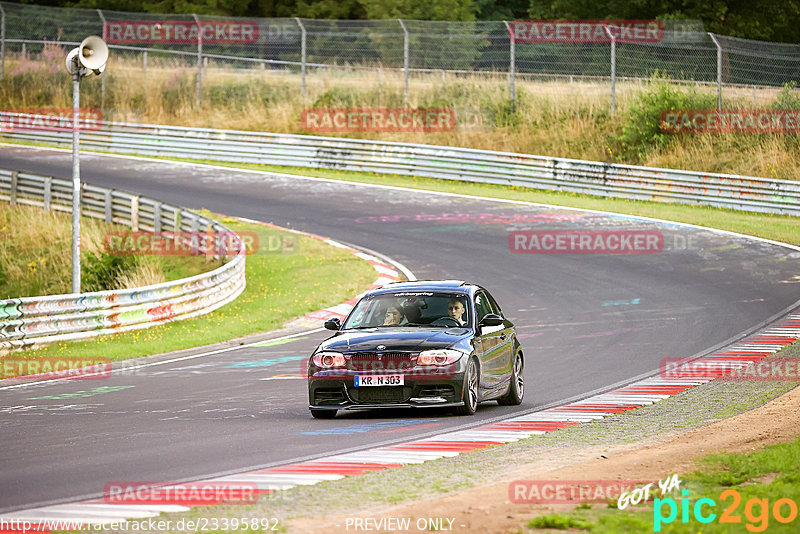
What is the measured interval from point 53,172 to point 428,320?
91.9 feet

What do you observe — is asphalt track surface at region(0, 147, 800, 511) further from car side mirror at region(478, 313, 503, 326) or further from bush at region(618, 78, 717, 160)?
bush at region(618, 78, 717, 160)

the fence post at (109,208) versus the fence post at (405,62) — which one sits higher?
the fence post at (405,62)

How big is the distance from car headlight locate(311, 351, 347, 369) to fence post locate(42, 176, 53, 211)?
2381 cm

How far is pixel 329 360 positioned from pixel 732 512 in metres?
5.89

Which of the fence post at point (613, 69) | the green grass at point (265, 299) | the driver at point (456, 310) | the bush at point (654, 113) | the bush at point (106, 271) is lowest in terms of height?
the bush at point (106, 271)

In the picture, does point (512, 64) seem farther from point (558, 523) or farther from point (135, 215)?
point (558, 523)

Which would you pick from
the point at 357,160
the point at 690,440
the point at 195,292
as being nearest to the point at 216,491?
the point at 690,440

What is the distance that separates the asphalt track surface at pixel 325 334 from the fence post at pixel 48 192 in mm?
2712

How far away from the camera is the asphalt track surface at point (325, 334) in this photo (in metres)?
10.3

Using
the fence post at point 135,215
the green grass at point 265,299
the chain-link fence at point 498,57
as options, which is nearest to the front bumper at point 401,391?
the green grass at point 265,299

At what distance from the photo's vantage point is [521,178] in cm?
3644

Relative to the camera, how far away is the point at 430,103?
41.9 m

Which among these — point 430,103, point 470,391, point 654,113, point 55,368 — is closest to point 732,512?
point 470,391

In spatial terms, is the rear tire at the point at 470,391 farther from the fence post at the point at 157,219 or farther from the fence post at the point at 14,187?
the fence post at the point at 14,187
